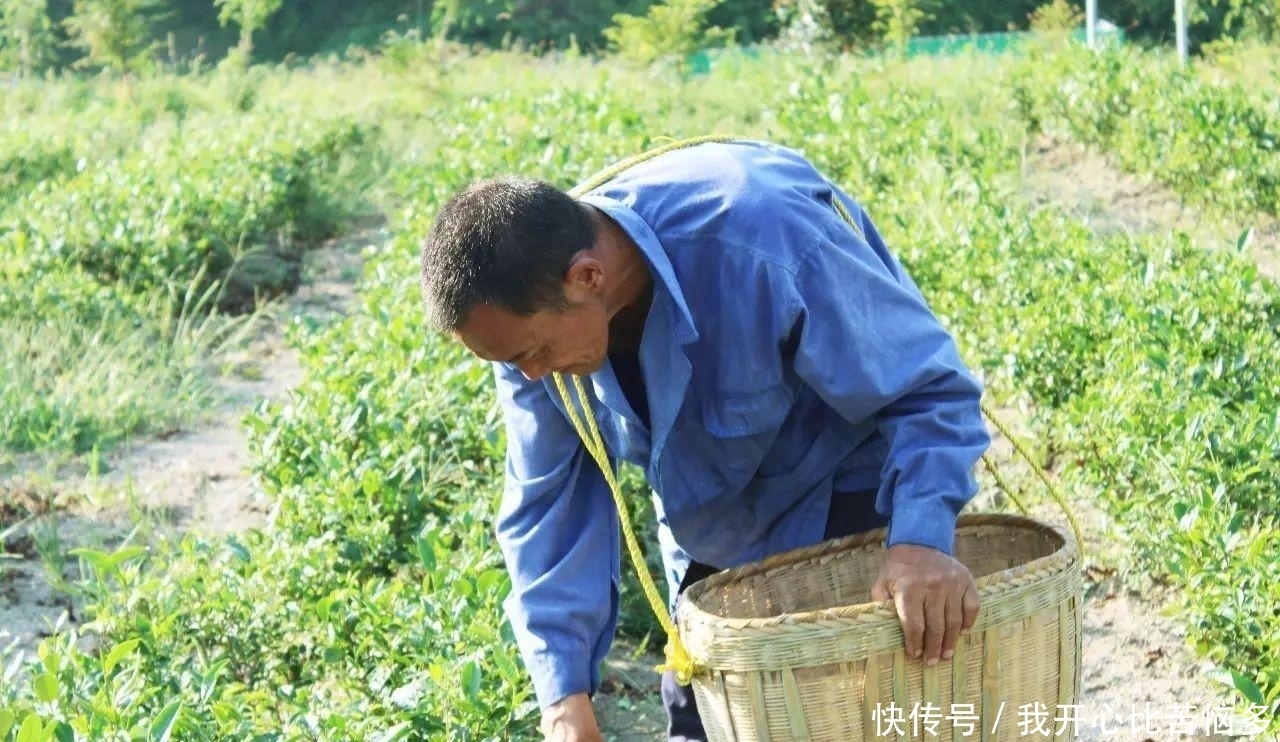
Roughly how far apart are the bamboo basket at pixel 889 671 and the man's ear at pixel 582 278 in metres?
0.48

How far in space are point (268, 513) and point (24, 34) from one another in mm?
21303

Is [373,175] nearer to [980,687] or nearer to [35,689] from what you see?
[35,689]

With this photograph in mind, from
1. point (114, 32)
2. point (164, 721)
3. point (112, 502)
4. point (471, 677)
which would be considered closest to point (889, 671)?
point (471, 677)

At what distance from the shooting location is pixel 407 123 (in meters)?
14.4

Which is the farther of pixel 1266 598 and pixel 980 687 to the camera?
pixel 1266 598

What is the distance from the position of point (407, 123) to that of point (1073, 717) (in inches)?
495

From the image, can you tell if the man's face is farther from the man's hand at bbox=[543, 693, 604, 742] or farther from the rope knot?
the man's hand at bbox=[543, 693, 604, 742]

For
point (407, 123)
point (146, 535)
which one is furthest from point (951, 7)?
point (146, 535)

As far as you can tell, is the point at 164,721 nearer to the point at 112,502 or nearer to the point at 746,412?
the point at 746,412

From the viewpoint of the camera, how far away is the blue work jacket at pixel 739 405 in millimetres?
2355

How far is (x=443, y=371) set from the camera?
15.6ft

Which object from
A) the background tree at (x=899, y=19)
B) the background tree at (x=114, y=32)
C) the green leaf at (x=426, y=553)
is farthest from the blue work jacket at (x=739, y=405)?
the background tree at (x=114, y=32)

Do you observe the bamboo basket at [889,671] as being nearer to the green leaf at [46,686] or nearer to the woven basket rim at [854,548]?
the woven basket rim at [854,548]

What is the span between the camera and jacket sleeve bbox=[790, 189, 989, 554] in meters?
2.31
